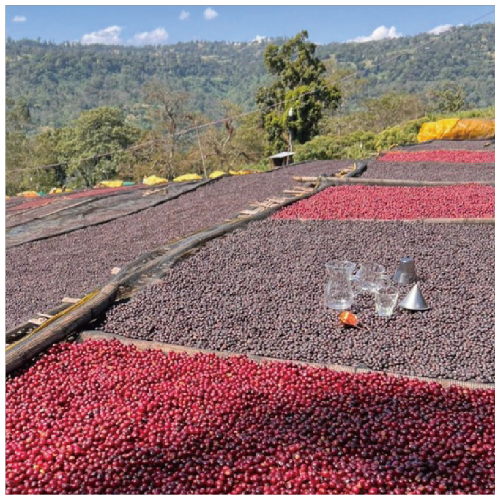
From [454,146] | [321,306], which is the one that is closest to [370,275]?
[321,306]

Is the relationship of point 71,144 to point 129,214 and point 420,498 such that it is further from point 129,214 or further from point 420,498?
point 420,498

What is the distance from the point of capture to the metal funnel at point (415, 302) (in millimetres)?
4645

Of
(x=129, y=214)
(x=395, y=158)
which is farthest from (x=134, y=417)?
(x=395, y=158)

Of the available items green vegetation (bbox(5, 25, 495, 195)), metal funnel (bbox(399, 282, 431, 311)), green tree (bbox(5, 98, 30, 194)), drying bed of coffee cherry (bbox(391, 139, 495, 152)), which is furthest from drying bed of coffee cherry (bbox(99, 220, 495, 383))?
green tree (bbox(5, 98, 30, 194))

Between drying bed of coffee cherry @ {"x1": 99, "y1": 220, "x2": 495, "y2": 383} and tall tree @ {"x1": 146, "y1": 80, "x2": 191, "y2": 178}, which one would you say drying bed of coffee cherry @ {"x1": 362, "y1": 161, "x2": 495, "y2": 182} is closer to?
drying bed of coffee cherry @ {"x1": 99, "y1": 220, "x2": 495, "y2": 383}

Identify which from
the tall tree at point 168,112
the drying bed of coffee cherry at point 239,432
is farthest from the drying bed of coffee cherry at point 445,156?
the tall tree at point 168,112

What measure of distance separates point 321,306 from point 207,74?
179223 millimetres

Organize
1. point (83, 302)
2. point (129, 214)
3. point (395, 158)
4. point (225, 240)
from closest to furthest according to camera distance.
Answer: point (83, 302)
point (225, 240)
point (129, 214)
point (395, 158)

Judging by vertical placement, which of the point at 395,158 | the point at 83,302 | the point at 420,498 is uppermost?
the point at 395,158

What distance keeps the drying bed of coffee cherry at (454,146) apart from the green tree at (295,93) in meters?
12.2

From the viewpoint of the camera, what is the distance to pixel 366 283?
5137 mm

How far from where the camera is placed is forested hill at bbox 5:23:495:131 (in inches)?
4326

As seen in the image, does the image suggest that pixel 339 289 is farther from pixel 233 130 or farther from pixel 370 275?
pixel 233 130

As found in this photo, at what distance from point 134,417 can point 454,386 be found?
6.81ft
